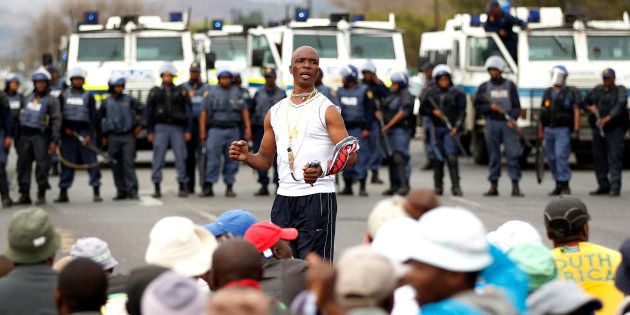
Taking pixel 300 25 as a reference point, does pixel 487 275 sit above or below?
below

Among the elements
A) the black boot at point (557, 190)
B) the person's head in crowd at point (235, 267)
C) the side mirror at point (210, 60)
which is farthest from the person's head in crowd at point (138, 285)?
the side mirror at point (210, 60)

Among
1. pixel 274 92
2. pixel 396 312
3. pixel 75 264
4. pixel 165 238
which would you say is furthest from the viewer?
pixel 274 92

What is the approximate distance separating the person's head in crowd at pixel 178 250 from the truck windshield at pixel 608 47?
20.4 meters

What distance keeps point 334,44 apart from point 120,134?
7.55 meters

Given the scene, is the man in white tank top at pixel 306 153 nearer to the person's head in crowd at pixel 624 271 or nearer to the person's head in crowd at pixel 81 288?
the person's head in crowd at pixel 624 271

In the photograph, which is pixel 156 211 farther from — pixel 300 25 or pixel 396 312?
pixel 396 312

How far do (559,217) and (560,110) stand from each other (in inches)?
545

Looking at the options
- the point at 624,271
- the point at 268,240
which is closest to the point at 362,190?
the point at 268,240

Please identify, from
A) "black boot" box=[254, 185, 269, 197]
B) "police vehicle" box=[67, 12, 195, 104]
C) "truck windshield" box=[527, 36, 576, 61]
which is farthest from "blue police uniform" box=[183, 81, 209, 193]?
"truck windshield" box=[527, 36, 576, 61]

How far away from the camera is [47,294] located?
622 centimetres

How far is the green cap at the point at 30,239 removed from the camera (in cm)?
638

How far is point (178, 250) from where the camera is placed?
22.3 feet

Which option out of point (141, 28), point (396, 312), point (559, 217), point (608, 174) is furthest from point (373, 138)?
point (396, 312)

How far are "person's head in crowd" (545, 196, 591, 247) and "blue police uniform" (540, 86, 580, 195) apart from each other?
1373 centimetres
